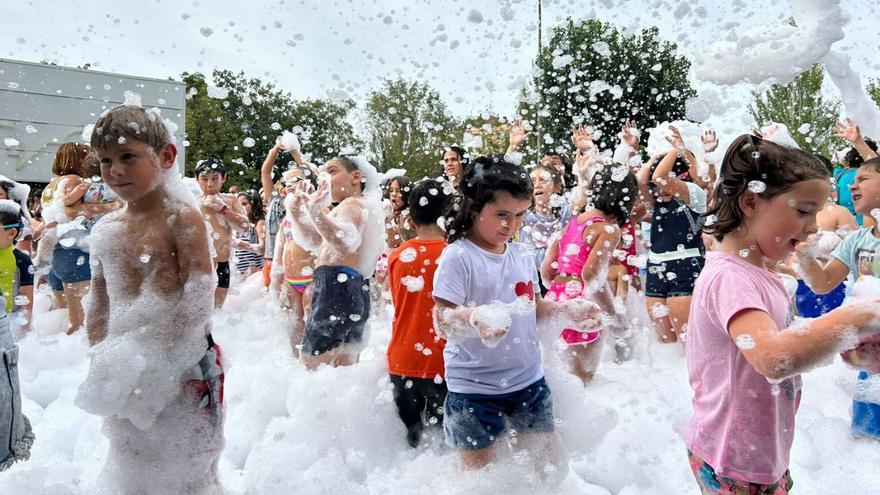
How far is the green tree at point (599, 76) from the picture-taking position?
13594 mm

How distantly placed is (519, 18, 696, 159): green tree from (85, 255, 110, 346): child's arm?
35.6ft

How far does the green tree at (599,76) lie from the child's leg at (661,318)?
26.2 ft

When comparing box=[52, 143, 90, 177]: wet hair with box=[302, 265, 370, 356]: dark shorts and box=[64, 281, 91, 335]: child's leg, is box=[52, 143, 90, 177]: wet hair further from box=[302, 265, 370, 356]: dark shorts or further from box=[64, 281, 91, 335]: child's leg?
box=[302, 265, 370, 356]: dark shorts

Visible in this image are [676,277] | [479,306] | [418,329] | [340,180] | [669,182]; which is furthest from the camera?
[669,182]

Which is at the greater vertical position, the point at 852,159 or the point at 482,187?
the point at 852,159

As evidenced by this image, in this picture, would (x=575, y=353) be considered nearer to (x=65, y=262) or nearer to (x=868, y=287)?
(x=868, y=287)

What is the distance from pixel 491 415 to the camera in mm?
2305

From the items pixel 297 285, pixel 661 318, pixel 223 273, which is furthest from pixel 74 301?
pixel 661 318

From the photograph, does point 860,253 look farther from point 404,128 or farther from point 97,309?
point 404,128

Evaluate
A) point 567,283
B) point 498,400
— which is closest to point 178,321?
point 498,400

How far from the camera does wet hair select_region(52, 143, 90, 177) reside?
494 cm

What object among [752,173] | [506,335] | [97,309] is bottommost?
[97,309]

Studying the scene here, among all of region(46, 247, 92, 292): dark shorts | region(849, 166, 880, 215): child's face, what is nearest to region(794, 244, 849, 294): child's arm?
region(849, 166, 880, 215): child's face

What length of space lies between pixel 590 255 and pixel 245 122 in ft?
61.9
